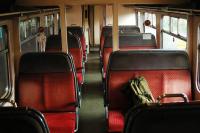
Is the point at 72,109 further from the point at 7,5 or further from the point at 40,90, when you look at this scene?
the point at 7,5

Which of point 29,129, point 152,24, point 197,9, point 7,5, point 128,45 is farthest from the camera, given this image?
point 152,24

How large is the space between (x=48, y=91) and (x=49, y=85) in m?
0.08

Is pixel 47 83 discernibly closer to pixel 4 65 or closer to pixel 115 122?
pixel 4 65

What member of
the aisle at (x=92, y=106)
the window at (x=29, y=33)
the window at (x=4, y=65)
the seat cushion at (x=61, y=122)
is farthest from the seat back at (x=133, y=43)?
the window at (x=4, y=65)

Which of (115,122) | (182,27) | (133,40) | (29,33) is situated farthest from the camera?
(133,40)

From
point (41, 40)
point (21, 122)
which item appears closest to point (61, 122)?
point (21, 122)

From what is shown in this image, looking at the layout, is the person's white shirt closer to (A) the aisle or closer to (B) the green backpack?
(A) the aisle

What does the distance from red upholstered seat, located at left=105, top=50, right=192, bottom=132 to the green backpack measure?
0.48ft

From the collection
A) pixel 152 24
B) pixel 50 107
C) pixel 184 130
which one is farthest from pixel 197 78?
pixel 152 24

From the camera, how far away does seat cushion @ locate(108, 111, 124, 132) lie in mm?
3684

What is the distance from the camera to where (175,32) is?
5293 mm

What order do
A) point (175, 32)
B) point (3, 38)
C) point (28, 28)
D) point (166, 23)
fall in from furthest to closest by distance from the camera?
point (28, 28), point (166, 23), point (175, 32), point (3, 38)

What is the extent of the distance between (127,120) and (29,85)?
7.73ft

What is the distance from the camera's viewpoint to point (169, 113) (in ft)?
6.50
